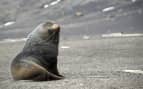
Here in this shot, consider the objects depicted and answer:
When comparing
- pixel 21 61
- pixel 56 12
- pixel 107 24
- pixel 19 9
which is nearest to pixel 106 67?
pixel 21 61

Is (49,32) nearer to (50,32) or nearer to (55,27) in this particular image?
(50,32)

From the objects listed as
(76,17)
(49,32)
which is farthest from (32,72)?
(76,17)

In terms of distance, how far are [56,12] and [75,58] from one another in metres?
11.3

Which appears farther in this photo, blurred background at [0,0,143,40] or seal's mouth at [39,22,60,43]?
blurred background at [0,0,143,40]

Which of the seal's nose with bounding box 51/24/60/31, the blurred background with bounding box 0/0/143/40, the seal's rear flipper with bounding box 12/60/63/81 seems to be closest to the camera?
the seal's rear flipper with bounding box 12/60/63/81

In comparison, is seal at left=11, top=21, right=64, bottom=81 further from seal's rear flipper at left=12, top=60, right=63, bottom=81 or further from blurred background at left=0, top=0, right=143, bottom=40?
blurred background at left=0, top=0, right=143, bottom=40

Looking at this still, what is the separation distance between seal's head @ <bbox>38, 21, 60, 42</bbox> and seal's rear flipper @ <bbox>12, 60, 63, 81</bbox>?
56 centimetres

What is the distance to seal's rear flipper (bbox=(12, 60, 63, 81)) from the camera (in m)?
8.32

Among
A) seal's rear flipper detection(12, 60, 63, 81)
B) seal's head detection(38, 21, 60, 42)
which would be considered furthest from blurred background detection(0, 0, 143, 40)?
seal's rear flipper detection(12, 60, 63, 81)

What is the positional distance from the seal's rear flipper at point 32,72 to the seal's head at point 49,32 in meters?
0.56

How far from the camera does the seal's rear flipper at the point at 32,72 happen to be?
8.32m

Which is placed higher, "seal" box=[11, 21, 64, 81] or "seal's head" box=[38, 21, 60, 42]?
"seal's head" box=[38, 21, 60, 42]

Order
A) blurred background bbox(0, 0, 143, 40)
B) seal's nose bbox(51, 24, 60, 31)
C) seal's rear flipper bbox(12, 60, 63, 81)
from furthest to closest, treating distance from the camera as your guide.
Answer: blurred background bbox(0, 0, 143, 40) < seal's nose bbox(51, 24, 60, 31) < seal's rear flipper bbox(12, 60, 63, 81)

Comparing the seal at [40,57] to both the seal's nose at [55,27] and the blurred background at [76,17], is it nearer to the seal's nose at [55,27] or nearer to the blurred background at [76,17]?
the seal's nose at [55,27]
